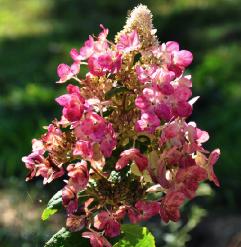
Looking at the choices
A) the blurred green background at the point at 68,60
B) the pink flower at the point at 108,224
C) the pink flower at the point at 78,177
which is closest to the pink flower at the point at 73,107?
the pink flower at the point at 78,177

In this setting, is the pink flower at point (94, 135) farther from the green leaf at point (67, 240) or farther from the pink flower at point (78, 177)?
the green leaf at point (67, 240)

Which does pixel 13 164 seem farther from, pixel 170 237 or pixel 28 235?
pixel 170 237

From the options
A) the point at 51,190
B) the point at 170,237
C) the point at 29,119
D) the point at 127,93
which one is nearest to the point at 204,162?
the point at 127,93

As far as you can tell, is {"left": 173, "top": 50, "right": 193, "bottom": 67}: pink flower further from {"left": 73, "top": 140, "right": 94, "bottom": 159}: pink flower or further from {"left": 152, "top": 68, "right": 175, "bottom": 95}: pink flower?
{"left": 73, "top": 140, "right": 94, "bottom": 159}: pink flower

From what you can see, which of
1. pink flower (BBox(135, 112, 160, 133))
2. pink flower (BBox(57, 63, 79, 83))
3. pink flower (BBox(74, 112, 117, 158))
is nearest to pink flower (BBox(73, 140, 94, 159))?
pink flower (BBox(74, 112, 117, 158))

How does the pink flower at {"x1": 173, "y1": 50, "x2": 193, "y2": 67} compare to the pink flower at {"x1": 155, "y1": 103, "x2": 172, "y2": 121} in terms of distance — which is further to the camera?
the pink flower at {"x1": 173, "y1": 50, "x2": 193, "y2": 67}

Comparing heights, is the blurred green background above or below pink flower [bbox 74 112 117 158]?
above
